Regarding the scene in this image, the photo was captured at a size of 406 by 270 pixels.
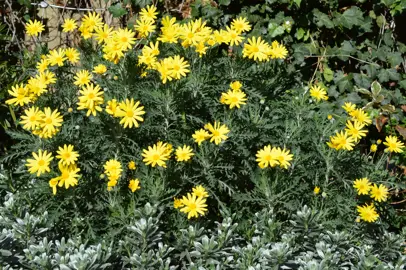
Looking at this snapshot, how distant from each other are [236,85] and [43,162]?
103 cm

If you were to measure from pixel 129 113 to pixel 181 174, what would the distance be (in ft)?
1.39

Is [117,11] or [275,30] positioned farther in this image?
[117,11]

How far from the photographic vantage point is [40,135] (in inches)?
103

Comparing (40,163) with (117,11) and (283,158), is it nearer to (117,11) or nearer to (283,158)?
(283,158)

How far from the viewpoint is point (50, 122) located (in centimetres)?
264

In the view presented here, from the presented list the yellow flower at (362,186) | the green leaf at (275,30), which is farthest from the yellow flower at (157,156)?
the green leaf at (275,30)

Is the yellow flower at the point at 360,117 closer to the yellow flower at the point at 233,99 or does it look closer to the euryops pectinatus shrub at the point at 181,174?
the euryops pectinatus shrub at the point at 181,174

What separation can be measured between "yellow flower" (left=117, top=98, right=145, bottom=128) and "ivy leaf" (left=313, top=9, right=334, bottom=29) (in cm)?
188

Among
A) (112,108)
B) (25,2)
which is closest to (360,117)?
(112,108)

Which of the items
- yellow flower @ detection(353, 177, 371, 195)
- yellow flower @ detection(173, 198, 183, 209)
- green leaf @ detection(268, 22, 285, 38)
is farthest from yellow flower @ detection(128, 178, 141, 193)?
green leaf @ detection(268, 22, 285, 38)

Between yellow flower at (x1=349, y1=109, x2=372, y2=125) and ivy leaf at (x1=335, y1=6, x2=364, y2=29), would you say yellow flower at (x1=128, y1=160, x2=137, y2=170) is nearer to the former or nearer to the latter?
yellow flower at (x1=349, y1=109, x2=372, y2=125)

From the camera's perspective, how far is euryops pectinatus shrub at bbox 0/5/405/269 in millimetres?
2680

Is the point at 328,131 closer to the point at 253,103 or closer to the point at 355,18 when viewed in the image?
the point at 253,103

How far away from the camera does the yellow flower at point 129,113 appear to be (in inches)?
104
